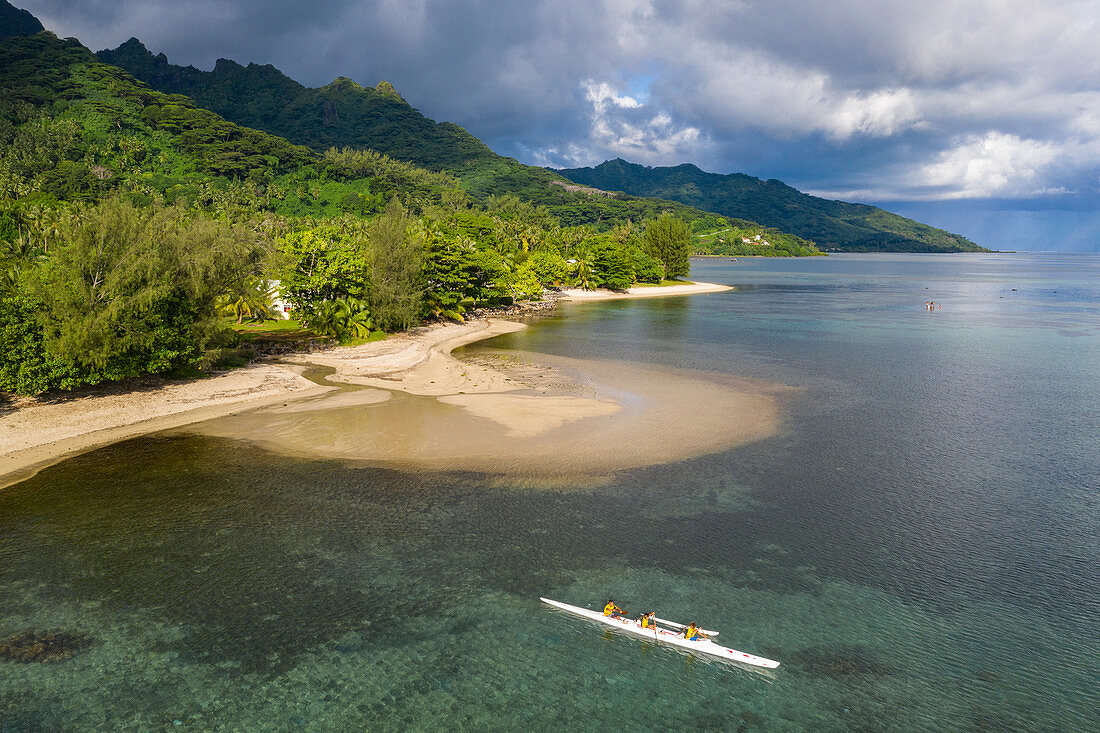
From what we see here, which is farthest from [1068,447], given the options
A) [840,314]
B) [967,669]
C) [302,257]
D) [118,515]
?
[840,314]

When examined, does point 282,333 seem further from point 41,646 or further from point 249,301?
point 41,646

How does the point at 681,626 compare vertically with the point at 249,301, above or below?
below

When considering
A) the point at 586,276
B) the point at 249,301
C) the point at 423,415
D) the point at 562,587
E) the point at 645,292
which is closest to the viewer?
the point at 562,587

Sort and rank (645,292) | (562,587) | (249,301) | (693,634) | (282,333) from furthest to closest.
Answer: (645,292) < (282,333) < (249,301) < (562,587) < (693,634)

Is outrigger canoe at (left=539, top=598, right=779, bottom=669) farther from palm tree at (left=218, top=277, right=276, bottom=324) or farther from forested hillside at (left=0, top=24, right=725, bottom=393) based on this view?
palm tree at (left=218, top=277, right=276, bottom=324)

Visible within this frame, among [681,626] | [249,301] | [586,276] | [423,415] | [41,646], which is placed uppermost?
[586,276]

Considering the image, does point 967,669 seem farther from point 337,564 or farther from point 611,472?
point 337,564

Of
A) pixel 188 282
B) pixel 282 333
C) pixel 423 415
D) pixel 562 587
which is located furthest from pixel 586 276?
pixel 562 587
